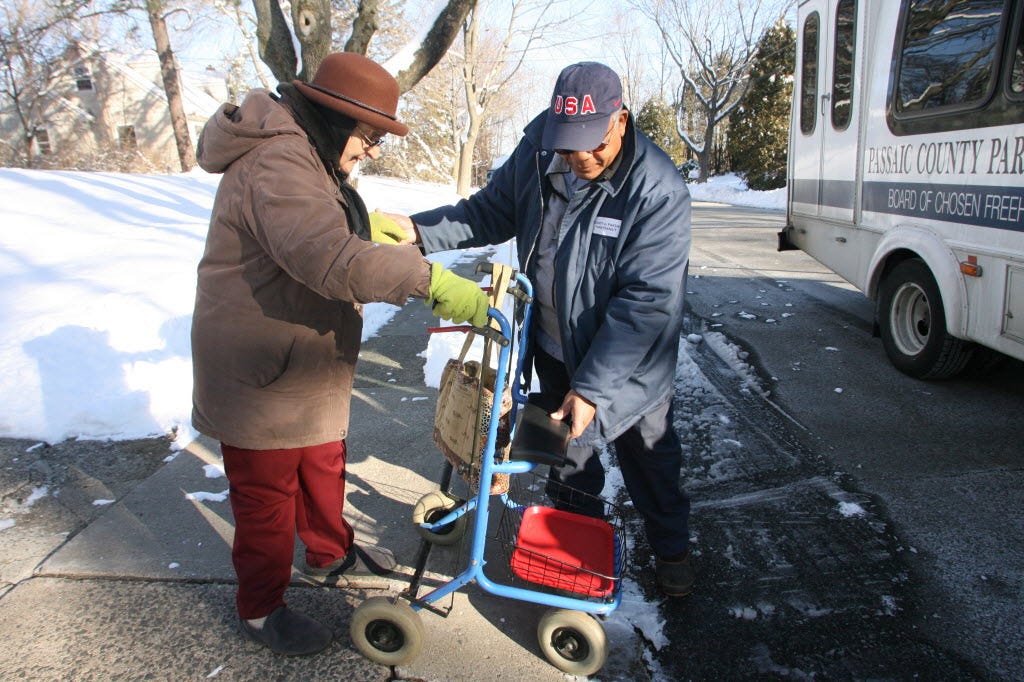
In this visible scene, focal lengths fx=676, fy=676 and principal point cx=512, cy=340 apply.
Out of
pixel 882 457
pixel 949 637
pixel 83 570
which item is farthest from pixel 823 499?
pixel 83 570

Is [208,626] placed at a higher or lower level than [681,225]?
lower

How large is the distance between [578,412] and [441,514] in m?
0.92

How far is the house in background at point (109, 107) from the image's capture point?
1204 inches

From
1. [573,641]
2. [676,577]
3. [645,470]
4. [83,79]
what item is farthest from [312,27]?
[83,79]

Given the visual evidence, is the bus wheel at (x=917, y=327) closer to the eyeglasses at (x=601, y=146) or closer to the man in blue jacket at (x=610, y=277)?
the man in blue jacket at (x=610, y=277)

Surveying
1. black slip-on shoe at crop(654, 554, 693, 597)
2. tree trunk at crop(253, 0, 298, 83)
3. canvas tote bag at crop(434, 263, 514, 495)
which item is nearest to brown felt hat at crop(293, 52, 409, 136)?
canvas tote bag at crop(434, 263, 514, 495)

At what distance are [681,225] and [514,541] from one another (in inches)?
48.3

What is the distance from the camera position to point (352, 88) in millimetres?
2025

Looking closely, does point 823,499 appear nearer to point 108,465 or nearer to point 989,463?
point 989,463

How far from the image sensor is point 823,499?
3271 millimetres

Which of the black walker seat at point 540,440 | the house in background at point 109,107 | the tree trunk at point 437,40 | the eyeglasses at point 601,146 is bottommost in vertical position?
the black walker seat at point 540,440

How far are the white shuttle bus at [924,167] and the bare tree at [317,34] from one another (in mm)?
4543

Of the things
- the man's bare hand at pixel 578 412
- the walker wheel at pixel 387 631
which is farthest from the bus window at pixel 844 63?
the walker wheel at pixel 387 631

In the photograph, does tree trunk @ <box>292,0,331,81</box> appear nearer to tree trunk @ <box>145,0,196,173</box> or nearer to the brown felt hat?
the brown felt hat
